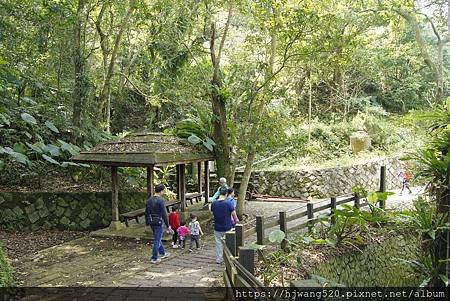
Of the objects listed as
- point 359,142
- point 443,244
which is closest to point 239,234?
point 443,244

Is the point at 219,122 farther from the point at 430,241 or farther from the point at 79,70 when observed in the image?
the point at 430,241

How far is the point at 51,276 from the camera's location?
23.6ft

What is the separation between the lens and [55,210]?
37.6 feet

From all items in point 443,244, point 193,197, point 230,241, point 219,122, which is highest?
point 219,122

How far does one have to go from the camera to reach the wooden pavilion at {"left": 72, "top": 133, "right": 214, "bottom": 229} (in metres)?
9.78

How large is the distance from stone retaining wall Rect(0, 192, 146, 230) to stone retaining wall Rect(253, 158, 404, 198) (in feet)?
25.1

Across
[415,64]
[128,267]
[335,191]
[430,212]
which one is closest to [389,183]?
[335,191]

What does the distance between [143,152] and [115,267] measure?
300 cm

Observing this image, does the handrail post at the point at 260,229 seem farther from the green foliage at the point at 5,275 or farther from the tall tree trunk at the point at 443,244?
the green foliage at the point at 5,275

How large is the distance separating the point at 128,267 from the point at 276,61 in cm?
704

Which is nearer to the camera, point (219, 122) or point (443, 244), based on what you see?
point (443, 244)

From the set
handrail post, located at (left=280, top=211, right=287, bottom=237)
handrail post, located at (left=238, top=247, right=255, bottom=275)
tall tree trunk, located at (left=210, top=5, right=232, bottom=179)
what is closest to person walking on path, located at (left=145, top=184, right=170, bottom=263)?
handrail post, located at (left=280, top=211, right=287, bottom=237)

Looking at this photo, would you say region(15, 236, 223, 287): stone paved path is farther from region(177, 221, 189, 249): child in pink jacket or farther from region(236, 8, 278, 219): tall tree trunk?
region(236, 8, 278, 219): tall tree trunk

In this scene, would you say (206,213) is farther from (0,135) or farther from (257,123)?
(0,135)
